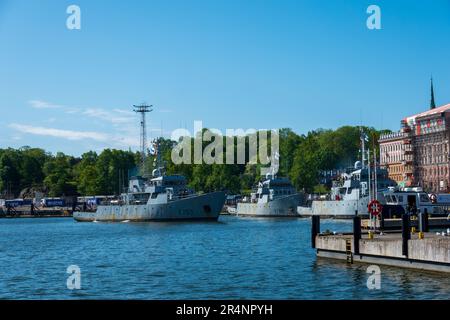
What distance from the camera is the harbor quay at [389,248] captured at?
3531 cm

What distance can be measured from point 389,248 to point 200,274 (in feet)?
32.5

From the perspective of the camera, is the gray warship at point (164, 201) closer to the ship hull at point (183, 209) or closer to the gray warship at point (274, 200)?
the ship hull at point (183, 209)

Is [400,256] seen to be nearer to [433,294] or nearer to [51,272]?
[433,294]

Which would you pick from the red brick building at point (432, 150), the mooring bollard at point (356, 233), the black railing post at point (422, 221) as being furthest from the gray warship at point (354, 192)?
the mooring bollard at point (356, 233)

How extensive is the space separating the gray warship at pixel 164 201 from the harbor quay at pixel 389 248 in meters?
58.7

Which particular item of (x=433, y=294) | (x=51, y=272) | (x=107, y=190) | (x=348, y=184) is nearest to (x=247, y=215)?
(x=348, y=184)

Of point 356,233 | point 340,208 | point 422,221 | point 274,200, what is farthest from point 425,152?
point 356,233

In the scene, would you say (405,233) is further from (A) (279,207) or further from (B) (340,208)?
(A) (279,207)

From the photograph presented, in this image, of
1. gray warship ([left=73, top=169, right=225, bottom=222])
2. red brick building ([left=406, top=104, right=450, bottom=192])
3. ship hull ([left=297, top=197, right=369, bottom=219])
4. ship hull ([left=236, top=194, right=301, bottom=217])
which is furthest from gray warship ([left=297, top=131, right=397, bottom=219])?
red brick building ([left=406, top=104, right=450, bottom=192])

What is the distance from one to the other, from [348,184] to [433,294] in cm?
7899

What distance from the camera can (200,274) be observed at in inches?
1586

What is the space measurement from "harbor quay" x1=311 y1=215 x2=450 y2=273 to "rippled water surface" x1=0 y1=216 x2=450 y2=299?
63 cm

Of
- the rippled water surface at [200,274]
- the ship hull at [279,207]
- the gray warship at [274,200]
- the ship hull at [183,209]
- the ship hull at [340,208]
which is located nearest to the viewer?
the rippled water surface at [200,274]
